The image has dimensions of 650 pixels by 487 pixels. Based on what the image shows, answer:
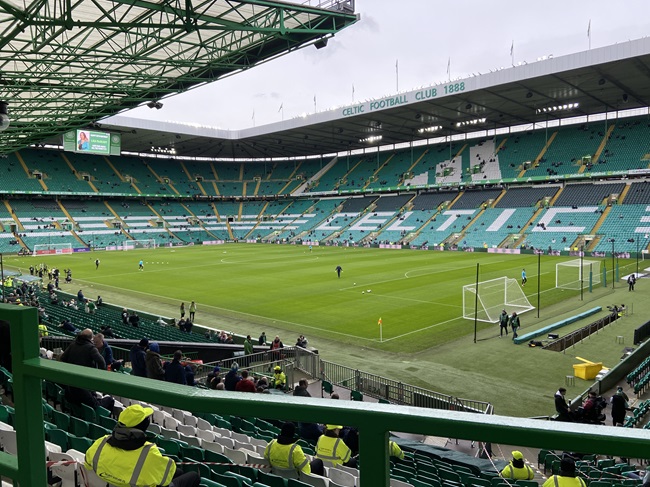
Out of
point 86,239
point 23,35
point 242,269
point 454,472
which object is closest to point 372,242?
point 242,269

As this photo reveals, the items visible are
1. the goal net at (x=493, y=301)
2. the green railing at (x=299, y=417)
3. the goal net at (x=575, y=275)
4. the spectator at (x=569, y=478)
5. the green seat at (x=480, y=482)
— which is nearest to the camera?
the green railing at (x=299, y=417)

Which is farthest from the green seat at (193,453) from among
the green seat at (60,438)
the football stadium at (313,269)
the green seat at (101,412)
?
the green seat at (101,412)

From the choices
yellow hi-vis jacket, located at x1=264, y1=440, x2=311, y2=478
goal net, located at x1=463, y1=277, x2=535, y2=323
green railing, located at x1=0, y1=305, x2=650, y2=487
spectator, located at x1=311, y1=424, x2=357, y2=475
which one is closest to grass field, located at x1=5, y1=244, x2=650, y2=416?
goal net, located at x1=463, y1=277, x2=535, y2=323

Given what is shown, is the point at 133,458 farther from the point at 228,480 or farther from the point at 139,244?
the point at 139,244

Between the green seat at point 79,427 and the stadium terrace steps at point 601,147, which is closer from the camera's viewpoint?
the green seat at point 79,427

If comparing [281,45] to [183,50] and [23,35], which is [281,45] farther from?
[23,35]

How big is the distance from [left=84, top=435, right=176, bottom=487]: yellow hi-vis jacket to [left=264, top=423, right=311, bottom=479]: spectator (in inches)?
94.4

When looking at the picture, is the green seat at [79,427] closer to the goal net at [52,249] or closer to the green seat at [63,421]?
the green seat at [63,421]

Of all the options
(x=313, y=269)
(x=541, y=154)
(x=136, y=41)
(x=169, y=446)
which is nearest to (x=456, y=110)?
(x=541, y=154)

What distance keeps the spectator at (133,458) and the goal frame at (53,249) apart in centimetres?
7200

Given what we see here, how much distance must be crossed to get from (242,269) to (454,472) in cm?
4146

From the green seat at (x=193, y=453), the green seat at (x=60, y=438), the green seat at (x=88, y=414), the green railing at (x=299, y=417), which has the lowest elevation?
the green seat at (x=88, y=414)

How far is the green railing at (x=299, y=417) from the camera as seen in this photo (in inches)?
48.4

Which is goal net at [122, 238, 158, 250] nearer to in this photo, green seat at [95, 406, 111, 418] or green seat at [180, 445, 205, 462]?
green seat at [95, 406, 111, 418]
